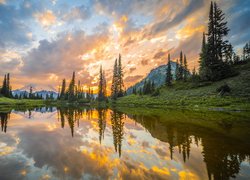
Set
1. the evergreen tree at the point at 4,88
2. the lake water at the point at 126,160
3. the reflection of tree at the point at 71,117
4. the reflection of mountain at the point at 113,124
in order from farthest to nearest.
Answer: the evergreen tree at the point at 4,88, the reflection of tree at the point at 71,117, the reflection of mountain at the point at 113,124, the lake water at the point at 126,160

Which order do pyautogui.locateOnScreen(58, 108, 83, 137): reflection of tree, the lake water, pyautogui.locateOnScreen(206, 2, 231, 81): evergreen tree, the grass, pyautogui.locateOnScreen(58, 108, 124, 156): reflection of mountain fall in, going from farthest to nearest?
pyautogui.locateOnScreen(206, 2, 231, 81): evergreen tree < pyautogui.locateOnScreen(58, 108, 83, 137): reflection of tree < the grass < pyautogui.locateOnScreen(58, 108, 124, 156): reflection of mountain < the lake water

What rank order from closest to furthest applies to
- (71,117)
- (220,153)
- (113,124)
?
1. (220,153)
2. (113,124)
3. (71,117)

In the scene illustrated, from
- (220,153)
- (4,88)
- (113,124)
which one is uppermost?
(4,88)

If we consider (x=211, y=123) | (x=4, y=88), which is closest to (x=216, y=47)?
(x=211, y=123)

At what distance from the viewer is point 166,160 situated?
6.28 metres

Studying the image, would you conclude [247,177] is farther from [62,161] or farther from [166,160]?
[62,161]

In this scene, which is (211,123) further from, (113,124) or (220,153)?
(113,124)

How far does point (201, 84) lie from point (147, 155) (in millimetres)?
49716

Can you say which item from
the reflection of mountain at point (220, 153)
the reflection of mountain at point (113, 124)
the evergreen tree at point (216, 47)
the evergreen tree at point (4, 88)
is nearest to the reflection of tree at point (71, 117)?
the reflection of mountain at point (113, 124)

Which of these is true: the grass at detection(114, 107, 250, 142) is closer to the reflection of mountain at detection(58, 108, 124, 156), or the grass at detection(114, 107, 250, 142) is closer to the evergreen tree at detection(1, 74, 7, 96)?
the reflection of mountain at detection(58, 108, 124, 156)

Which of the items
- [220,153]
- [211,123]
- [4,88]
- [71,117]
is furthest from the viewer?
[4,88]

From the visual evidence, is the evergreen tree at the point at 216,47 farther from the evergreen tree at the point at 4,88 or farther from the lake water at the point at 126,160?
the evergreen tree at the point at 4,88

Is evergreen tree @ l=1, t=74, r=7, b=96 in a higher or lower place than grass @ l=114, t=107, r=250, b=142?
higher

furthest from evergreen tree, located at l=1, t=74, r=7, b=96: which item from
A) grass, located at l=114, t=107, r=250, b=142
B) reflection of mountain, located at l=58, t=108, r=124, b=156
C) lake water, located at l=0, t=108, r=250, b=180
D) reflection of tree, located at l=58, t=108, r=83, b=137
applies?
lake water, located at l=0, t=108, r=250, b=180
